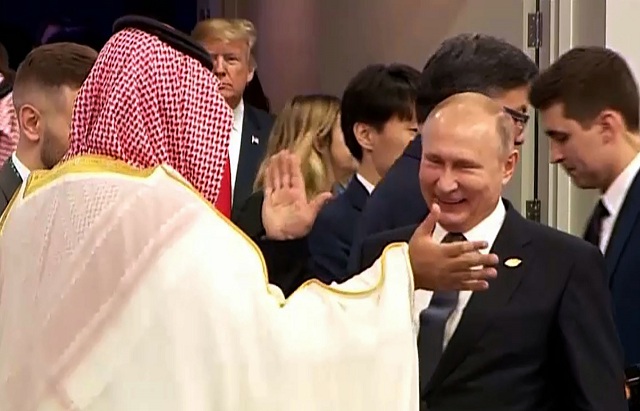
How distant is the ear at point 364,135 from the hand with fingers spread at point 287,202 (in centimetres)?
97

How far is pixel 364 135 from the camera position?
2.92m

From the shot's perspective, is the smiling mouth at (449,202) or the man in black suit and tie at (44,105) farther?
the man in black suit and tie at (44,105)

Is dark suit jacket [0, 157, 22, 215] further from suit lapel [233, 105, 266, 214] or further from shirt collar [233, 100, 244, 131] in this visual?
shirt collar [233, 100, 244, 131]

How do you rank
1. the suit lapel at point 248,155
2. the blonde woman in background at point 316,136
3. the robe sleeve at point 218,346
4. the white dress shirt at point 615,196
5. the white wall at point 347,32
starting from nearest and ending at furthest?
the robe sleeve at point 218,346
the white dress shirt at point 615,196
the blonde woman in background at point 316,136
the suit lapel at point 248,155
the white wall at point 347,32

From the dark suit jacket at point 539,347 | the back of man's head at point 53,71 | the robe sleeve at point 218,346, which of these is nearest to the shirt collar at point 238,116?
the back of man's head at point 53,71

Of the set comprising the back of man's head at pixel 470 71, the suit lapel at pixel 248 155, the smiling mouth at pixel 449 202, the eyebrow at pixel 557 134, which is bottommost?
the suit lapel at pixel 248 155

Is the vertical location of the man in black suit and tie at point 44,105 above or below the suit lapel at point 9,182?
above

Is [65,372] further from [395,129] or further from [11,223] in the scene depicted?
[395,129]

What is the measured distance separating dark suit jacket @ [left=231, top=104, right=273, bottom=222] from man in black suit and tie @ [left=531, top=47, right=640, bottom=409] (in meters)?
1.36

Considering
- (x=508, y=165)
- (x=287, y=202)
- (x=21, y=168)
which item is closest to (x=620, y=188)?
(x=508, y=165)

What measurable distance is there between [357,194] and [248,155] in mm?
1212

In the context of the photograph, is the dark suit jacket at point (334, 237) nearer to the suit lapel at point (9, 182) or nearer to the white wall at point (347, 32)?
the suit lapel at point (9, 182)

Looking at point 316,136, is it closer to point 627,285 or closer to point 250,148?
point 250,148

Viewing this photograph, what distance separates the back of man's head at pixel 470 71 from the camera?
7.65ft
